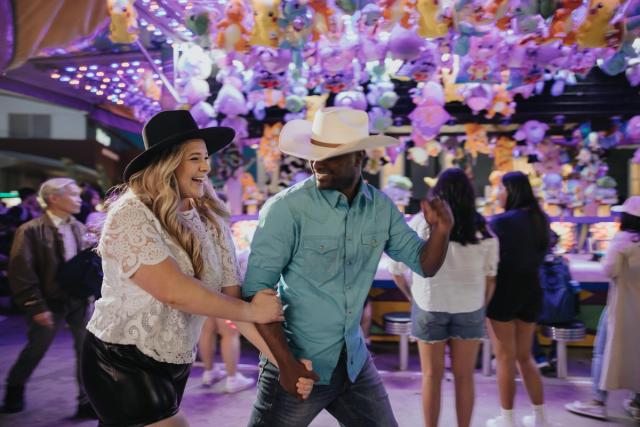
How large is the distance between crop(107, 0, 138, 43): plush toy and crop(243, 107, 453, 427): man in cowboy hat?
357 centimetres

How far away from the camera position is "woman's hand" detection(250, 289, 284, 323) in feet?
6.08

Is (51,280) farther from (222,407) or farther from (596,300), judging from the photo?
(596,300)

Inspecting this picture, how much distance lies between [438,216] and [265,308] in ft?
2.22

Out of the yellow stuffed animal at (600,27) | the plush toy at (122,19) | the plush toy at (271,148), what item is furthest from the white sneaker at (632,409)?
the plush toy at (271,148)

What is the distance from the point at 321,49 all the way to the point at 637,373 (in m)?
4.16

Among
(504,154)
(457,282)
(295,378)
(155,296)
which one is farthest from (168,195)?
(504,154)

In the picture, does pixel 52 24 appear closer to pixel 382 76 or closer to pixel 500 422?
pixel 382 76

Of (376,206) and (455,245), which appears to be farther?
(455,245)

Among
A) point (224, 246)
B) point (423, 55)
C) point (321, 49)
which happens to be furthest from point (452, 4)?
point (224, 246)

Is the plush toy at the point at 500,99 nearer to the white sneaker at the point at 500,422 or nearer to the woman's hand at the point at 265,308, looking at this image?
the white sneaker at the point at 500,422

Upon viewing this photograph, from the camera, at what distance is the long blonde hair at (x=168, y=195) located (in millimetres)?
1896

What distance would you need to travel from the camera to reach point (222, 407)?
4.43 metres

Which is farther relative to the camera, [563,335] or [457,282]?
[563,335]

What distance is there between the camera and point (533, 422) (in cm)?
394
